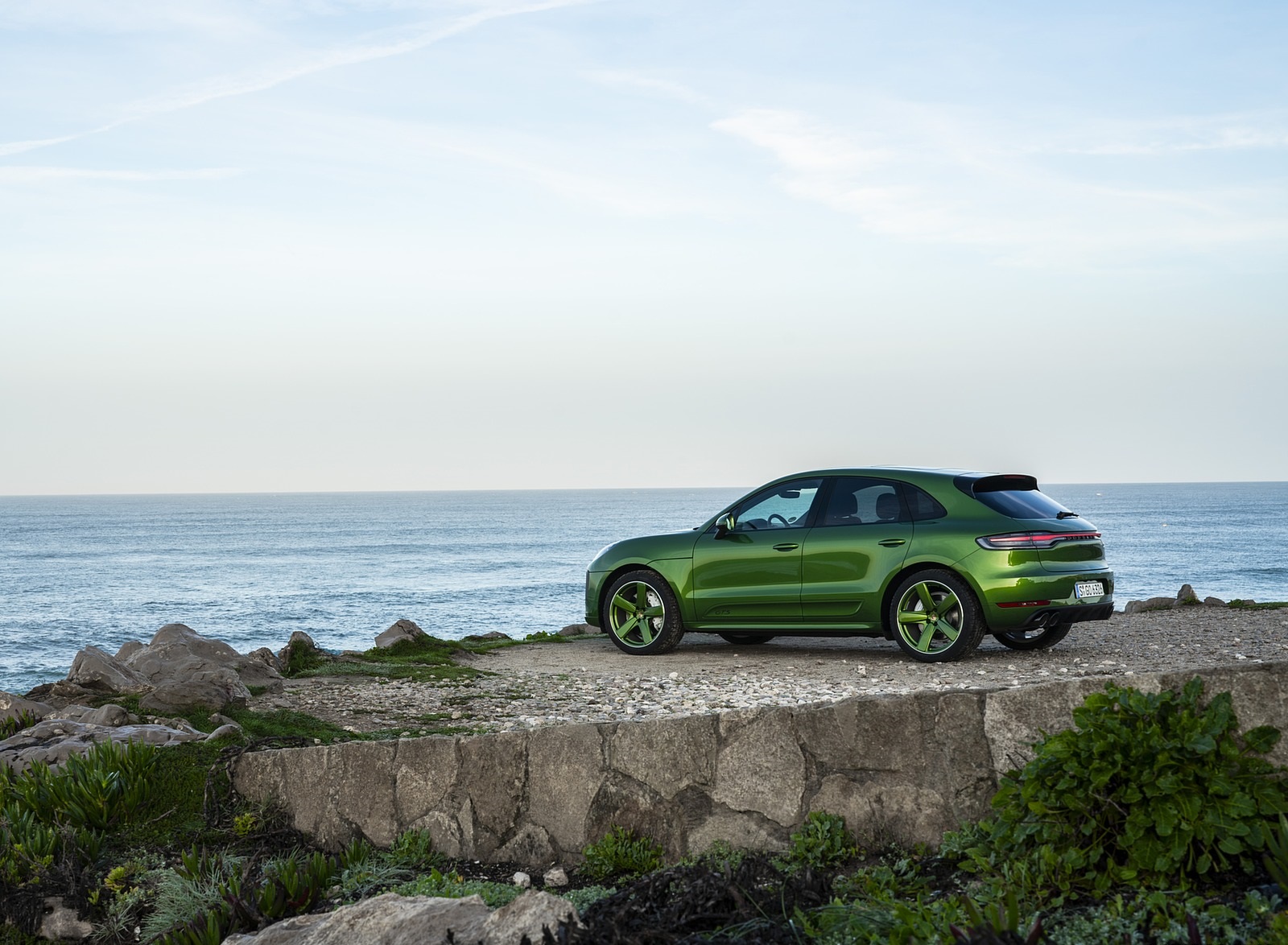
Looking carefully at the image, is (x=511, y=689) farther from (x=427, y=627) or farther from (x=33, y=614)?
(x=33, y=614)

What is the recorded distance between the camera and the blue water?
104 feet

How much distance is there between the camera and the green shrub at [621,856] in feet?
14.8

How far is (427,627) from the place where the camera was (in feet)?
96.8

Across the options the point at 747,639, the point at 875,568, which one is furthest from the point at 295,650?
the point at 875,568

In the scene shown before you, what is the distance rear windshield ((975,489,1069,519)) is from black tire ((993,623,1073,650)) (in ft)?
4.30

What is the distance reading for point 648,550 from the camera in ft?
37.3

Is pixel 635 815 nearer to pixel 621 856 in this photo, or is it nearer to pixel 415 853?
pixel 621 856

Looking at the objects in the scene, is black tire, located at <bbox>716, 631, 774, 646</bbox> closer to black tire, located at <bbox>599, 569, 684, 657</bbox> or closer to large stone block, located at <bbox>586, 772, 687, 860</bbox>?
black tire, located at <bbox>599, 569, 684, 657</bbox>

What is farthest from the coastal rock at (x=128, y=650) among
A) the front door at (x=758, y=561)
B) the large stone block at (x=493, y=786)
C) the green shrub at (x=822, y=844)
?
the green shrub at (x=822, y=844)

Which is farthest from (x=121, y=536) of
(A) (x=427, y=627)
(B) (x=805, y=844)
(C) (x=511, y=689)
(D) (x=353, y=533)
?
(B) (x=805, y=844)

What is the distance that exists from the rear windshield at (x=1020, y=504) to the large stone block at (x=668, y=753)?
6.09 metres

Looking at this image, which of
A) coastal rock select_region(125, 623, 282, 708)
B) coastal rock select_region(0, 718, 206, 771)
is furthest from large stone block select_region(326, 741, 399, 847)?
coastal rock select_region(125, 623, 282, 708)

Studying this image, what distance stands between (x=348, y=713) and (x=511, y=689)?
1.56 m

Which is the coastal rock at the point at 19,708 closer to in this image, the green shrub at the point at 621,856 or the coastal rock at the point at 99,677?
the coastal rock at the point at 99,677
